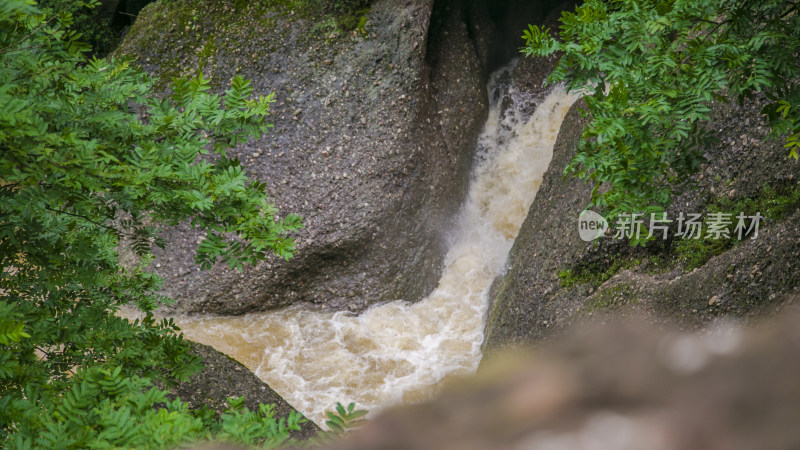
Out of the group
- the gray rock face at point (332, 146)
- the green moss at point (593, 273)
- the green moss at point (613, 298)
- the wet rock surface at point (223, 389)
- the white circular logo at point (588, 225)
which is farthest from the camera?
the gray rock face at point (332, 146)

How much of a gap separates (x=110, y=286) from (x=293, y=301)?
408 cm

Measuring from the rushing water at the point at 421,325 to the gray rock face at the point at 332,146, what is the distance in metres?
0.28

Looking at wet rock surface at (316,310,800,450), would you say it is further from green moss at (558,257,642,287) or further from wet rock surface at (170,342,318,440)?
green moss at (558,257,642,287)

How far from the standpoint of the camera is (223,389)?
5.47m

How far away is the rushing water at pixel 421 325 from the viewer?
23.2 feet

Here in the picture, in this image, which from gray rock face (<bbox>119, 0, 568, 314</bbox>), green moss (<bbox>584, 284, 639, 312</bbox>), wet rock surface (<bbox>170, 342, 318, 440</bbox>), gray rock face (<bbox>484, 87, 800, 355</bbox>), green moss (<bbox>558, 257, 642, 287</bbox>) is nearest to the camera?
gray rock face (<bbox>484, 87, 800, 355</bbox>)

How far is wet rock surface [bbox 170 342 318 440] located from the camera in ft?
16.9

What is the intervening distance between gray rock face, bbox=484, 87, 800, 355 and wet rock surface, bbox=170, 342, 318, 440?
263 cm

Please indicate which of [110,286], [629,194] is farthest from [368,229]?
[629,194]

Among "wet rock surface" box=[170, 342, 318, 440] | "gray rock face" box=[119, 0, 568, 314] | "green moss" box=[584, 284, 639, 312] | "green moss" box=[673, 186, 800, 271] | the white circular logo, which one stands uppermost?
"gray rock face" box=[119, 0, 568, 314]

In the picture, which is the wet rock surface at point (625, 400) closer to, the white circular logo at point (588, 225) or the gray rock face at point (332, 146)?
the white circular logo at point (588, 225)

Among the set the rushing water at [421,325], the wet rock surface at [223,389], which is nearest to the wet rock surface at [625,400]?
the wet rock surface at [223,389]

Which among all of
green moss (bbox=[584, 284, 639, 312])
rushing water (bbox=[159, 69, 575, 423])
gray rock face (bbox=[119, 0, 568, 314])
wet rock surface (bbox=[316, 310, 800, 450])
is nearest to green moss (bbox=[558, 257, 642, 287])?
green moss (bbox=[584, 284, 639, 312])

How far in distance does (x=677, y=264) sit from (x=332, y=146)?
474 cm
